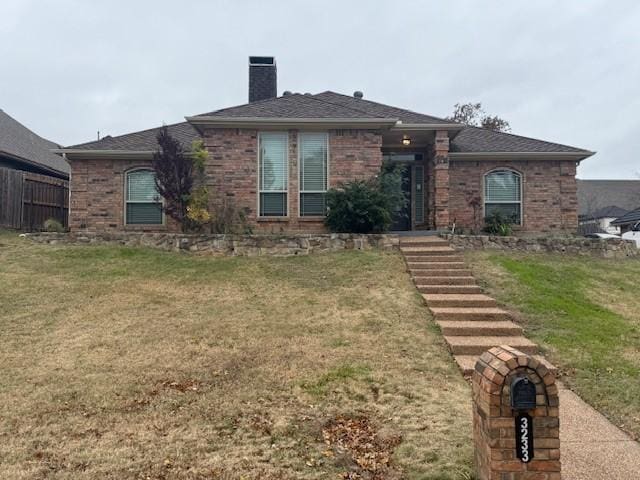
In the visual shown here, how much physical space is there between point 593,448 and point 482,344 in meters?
2.58

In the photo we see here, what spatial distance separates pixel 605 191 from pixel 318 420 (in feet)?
141

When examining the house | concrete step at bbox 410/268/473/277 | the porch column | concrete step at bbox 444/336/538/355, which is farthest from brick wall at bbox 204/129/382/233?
concrete step at bbox 444/336/538/355

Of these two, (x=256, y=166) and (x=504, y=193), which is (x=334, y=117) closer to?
(x=256, y=166)

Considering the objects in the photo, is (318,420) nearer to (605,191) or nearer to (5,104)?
(605,191)

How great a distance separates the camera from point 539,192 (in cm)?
1441

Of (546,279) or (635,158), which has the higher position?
(635,158)

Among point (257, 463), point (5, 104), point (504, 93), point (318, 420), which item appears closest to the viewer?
point (257, 463)

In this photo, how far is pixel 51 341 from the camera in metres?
6.39

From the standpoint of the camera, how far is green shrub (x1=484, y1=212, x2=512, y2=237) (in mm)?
13602

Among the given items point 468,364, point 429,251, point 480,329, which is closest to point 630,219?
point 429,251

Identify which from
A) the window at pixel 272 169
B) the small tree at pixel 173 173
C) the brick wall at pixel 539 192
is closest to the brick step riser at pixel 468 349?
the window at pixel 272 169

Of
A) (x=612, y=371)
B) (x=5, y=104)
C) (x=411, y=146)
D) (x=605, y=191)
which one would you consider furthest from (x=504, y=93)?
(x=5, y=104)

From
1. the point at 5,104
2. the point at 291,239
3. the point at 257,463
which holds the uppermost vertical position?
the point at 5,104

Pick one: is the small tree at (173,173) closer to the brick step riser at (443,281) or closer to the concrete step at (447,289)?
the brick step riser at (443,281)
